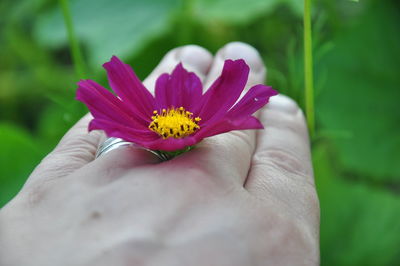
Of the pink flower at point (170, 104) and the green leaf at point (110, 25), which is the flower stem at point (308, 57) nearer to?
the pink flower at point (170, 104)


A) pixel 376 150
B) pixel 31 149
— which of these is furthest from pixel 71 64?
pixel 376 150

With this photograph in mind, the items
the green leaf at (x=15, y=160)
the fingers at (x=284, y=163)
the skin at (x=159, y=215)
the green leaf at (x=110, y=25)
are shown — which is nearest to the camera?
the skin at (x=159, y=215)

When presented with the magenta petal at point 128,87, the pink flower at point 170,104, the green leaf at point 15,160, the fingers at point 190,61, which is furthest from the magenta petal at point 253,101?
the green leaf at point 15,160

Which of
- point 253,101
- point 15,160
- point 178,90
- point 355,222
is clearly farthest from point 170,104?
point 355,222

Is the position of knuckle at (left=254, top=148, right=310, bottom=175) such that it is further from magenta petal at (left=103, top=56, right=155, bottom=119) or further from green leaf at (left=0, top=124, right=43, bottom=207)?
green leaf at (left=0, top=124, right=43, bottom=207)

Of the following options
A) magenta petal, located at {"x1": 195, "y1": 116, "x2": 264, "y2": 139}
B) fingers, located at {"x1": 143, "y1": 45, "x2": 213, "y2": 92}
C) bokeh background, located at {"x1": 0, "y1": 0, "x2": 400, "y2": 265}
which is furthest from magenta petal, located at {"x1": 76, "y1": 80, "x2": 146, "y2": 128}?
bokeh background, located at {"x1": 0, "y1": 0, "x2": 400, "y2": 265}

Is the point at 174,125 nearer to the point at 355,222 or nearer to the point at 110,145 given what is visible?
the point at 110,145
